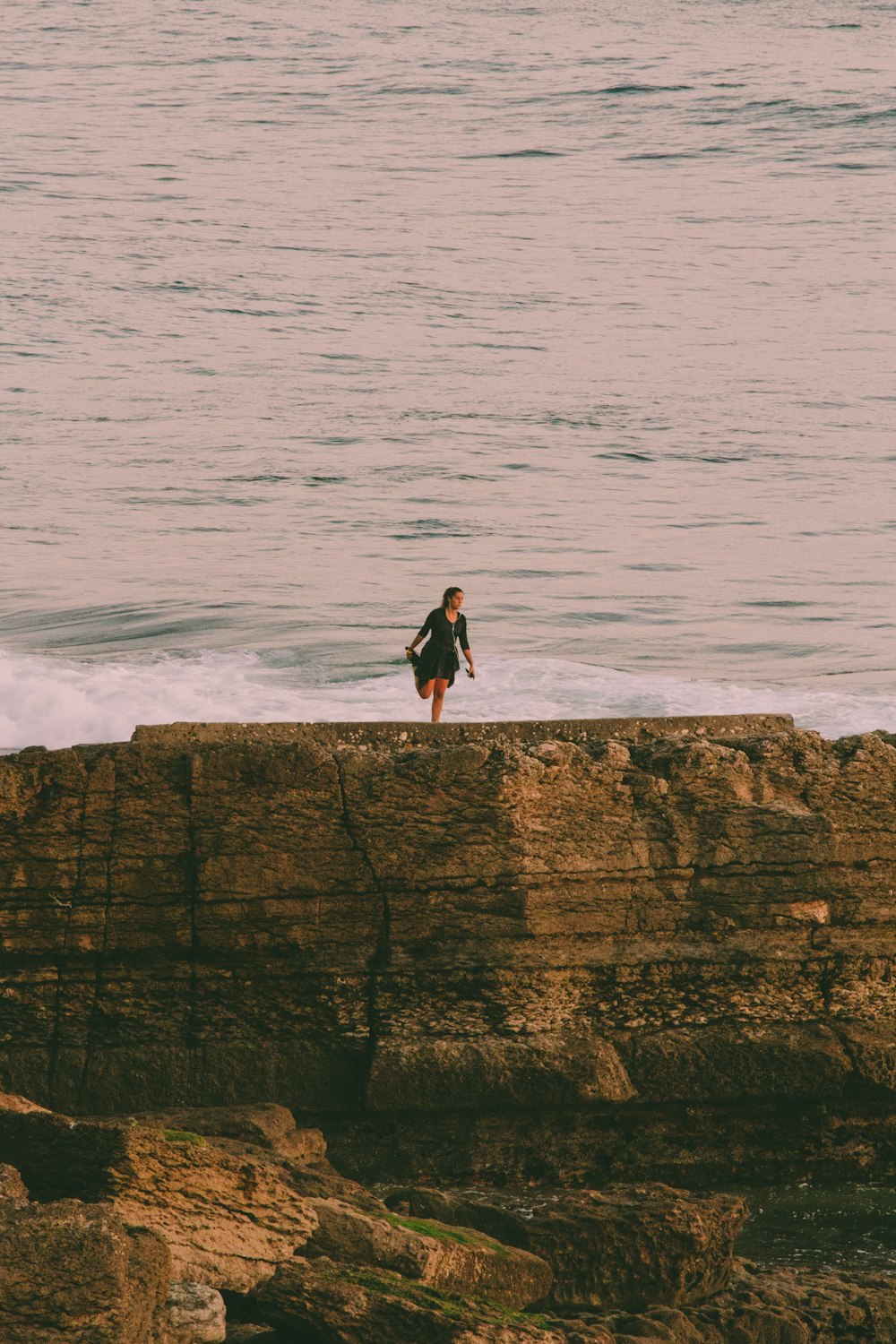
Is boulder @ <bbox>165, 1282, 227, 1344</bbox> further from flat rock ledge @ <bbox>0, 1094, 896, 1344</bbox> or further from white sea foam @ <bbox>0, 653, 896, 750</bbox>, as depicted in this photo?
white sea foam @ <bbox>0, 653, 896, 750</bbox>

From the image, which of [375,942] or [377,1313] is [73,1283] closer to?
[377,1313]

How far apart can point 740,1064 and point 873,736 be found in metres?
1.82

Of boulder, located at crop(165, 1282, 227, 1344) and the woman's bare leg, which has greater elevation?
the woman's bare leg

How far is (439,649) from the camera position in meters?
10.7

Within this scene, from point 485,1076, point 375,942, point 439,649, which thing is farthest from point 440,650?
point 485,1076

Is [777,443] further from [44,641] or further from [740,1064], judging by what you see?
[740,1064]

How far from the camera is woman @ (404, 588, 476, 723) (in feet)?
34.9

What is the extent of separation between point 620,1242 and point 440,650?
559 centimetres

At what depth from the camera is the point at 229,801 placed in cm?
683

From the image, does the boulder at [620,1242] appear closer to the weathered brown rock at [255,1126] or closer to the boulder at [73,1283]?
the weathered brown rock at [255,1126]

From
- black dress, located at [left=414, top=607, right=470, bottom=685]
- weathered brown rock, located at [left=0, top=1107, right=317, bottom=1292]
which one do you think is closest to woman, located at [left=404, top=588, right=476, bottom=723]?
black dress, located at [left=414, top=607, right=470, bottom=685]

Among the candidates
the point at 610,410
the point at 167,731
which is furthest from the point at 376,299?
the point at 167,731

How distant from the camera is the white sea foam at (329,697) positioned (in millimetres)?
16250

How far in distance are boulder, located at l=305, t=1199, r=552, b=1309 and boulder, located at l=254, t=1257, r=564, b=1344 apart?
0.22 metres
